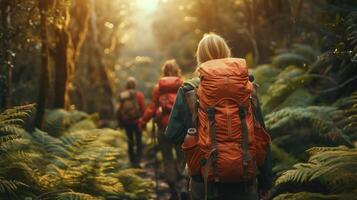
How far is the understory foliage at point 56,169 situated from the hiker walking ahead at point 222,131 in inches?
70.0

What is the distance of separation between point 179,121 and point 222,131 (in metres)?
0.53

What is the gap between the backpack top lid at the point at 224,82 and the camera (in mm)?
4504

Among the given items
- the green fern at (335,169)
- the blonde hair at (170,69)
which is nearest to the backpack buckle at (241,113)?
the green fern at (335,169)

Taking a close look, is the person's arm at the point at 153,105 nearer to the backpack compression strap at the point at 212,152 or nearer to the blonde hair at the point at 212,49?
the blonde hair at the point at 212,49

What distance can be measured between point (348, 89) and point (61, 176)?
605 cm

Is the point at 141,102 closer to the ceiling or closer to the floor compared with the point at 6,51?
closer to the floor

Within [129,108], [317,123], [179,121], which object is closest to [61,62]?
[129,108]

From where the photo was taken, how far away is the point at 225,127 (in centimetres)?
448

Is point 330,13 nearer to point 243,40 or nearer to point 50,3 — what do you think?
point 50,3

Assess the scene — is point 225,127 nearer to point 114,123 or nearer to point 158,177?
point 158,177

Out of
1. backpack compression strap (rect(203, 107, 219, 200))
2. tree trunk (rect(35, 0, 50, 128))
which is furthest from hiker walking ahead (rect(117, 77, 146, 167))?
backpack compression strap (rect(203, 107, 219, 200))

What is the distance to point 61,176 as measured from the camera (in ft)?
21.8

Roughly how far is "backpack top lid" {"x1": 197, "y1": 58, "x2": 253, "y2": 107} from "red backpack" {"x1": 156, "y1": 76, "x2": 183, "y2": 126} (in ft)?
14.3

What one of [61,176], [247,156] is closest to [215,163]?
[247,156]
